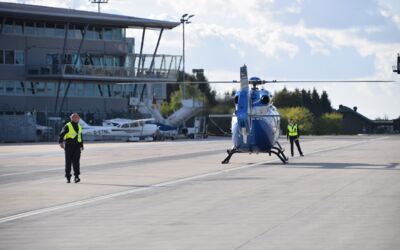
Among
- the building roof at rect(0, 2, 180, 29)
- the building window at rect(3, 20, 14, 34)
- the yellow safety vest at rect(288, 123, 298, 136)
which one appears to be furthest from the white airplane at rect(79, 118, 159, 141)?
the yellow safety vest at rect(288, 123, 298, 136)

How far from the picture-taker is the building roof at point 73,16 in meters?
82.1

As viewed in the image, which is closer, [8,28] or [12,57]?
[8,28]

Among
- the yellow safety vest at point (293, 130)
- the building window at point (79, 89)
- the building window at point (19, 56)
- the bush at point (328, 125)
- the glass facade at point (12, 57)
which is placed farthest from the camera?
the bush at point (328, 125)

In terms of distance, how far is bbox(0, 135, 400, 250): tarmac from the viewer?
13.1 metres

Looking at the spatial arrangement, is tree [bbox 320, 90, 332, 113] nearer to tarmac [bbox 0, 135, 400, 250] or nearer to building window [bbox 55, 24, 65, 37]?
building window [bbox 55, 24, 65, 37]

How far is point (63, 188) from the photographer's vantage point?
23.6 m

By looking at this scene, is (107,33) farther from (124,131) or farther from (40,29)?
(124,131)

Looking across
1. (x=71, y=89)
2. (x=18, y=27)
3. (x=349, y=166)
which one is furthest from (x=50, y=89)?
(x=349, y=166)

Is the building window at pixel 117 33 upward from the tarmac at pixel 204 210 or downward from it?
upward

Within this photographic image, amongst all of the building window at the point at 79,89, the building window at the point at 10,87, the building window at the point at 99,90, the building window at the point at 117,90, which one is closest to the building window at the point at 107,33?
the building window at the point at 99,90

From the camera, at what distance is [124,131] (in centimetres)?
8044

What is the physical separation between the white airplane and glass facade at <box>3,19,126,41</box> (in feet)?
36.2

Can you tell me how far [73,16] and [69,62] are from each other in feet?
17.7

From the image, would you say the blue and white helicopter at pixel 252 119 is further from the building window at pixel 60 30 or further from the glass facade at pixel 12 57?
the building window at pixel 60 30
